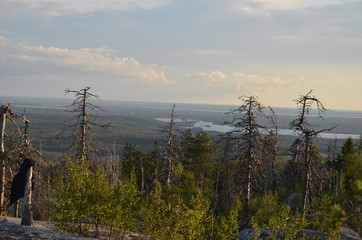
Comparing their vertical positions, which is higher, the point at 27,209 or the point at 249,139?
the point at 249,139

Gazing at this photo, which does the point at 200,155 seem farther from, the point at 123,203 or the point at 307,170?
the point at 123,203

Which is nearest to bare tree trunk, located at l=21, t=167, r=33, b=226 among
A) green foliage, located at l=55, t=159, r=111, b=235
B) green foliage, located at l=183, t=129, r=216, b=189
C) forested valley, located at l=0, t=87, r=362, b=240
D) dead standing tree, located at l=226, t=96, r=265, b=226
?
forested valley, located at l=0, t=87, r=362, b=240

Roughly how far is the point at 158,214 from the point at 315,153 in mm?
10112

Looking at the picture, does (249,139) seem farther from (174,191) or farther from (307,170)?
(174,191)

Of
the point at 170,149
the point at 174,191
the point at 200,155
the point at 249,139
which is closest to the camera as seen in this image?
the point at 249,139

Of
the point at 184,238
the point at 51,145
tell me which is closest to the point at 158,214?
the point at 184,238

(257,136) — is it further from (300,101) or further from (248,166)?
(300,101)

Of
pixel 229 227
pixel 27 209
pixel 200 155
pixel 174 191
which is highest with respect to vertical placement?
pixel 27 209

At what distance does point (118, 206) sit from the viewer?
10914 millimetres

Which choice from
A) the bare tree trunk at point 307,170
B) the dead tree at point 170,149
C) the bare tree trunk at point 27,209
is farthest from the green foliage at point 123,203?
the dead tree at point 170,149

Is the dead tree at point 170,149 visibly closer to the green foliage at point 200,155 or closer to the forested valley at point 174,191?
the forested valley at point 174,191

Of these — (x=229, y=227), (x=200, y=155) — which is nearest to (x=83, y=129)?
(x=229, y=227)

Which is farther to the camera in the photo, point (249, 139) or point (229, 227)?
point (249, 139)

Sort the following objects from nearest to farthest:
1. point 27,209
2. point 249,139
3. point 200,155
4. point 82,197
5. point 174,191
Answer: point 82,197 < point 27,209 < point 249,139 < point 174,191 < point 200,155
